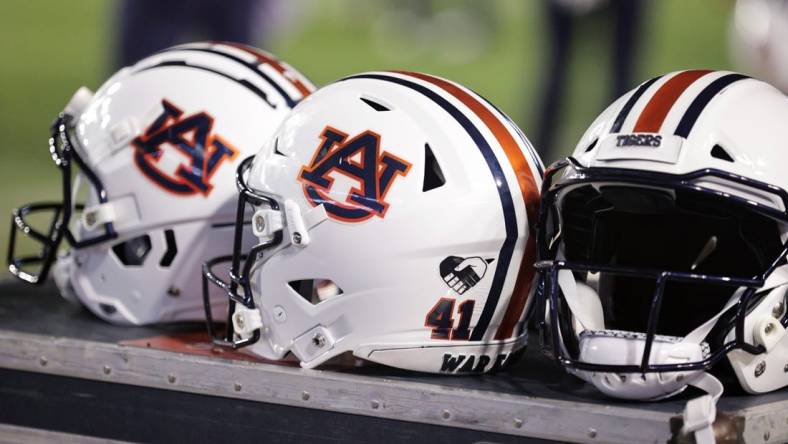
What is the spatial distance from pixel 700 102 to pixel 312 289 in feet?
2.30

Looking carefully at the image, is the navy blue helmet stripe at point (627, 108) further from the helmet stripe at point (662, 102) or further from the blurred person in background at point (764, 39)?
the blurred person in background at point (764, 39)

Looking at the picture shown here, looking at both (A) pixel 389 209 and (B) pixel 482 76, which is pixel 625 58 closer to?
(B) pixel 482 76

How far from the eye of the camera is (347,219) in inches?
67.9

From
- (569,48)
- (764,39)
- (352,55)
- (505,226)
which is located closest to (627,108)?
(505,226)

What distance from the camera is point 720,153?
159cm

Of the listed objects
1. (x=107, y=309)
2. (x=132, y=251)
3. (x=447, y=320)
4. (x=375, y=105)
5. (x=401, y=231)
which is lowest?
(x=107, y=309)

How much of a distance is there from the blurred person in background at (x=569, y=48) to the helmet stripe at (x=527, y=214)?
1.65 m

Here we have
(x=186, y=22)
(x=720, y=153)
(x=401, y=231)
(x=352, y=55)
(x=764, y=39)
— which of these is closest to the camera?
(x=720, y=153)

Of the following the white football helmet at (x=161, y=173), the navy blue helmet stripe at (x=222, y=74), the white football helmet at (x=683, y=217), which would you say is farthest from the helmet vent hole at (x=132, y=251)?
the white football helmet at (x=683, y=217)

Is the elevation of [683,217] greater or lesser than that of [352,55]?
greater

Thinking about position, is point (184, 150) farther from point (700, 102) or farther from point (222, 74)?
point (700, 102)

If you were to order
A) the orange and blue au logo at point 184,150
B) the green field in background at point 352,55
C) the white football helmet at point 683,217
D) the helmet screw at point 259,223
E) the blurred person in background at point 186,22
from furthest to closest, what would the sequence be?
the blurred person in background at point 186,22 → the green field in background at point 352,55 → the orange and blue au logo at point 184,150 → the helmet screw at point 259,223 → the white football helmet at point 683,217

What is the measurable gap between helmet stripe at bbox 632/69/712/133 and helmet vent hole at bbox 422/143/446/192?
0.31m

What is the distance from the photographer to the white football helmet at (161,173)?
2072 millimetres
